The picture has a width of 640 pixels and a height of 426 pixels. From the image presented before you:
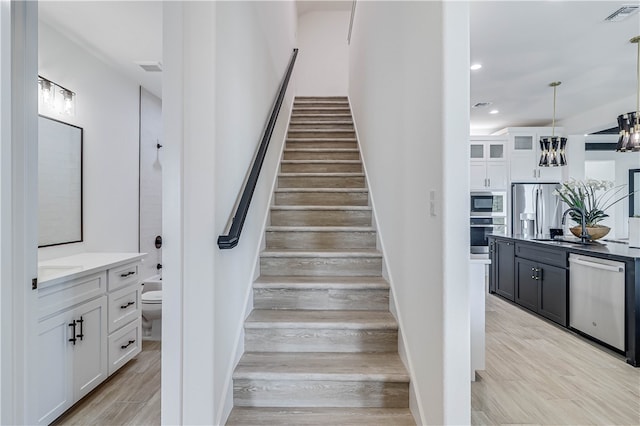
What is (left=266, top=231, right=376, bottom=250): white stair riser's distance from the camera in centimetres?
A: 291

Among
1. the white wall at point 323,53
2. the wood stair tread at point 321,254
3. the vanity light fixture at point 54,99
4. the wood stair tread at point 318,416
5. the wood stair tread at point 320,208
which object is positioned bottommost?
the wood stair tread at point 318,416

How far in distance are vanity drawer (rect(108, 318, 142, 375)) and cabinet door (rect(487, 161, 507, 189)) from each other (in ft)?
A: 20.0

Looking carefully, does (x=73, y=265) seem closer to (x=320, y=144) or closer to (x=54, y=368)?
(x=54, y=368)

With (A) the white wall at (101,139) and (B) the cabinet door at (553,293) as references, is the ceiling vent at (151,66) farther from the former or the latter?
(B) the cabinet door at (553,293)

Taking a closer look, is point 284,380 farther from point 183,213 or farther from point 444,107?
point 444,107

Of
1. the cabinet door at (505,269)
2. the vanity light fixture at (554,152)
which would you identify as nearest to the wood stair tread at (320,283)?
the cabinet door at (505,269)

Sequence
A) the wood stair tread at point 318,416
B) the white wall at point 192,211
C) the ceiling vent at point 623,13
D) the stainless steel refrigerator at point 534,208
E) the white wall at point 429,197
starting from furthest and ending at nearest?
the stainless steel refrigerator at point 534,208 < the ceiling vent at point 623,13 < the wood stair tread at point 318,416 < the white wall at point 192,211 < the white wall at point 429,197

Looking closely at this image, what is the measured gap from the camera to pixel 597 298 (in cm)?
322

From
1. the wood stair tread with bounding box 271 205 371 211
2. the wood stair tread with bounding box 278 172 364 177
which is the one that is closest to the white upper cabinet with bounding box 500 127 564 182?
the wood stair tread with bounding box 278 172 364 177

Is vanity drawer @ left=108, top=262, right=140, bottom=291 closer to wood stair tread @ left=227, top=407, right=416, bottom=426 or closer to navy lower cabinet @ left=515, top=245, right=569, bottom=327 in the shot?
wood stair tread @ left=227, top=407, right=416, bottom=426

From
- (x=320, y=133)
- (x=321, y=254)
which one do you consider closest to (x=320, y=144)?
(x=320, y=133)

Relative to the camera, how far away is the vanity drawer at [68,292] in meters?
1.90

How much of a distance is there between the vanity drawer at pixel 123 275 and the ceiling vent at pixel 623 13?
4.48 metres

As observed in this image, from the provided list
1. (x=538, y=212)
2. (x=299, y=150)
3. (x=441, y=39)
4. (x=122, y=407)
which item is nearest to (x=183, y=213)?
(x=441, y=39)
